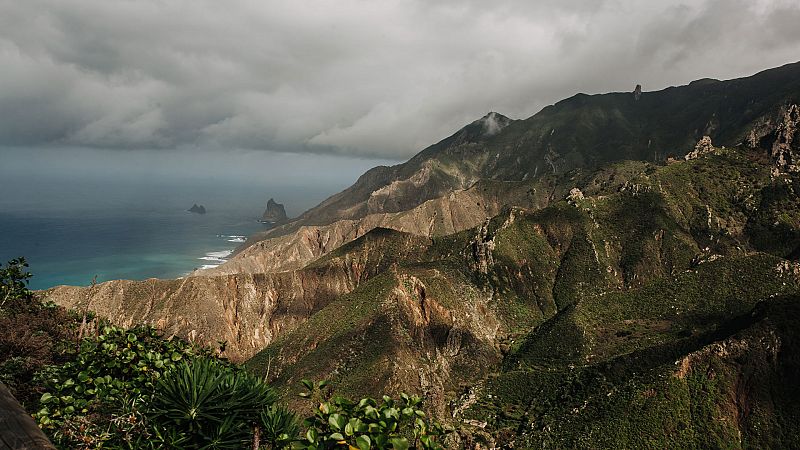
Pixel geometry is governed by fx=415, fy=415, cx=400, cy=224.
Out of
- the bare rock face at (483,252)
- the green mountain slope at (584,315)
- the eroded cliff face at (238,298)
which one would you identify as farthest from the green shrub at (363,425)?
the bare rock face at (483,252)

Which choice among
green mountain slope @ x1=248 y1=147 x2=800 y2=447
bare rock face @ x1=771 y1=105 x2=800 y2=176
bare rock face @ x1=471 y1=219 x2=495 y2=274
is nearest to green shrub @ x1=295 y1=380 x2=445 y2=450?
green mountain slope @ x1=248 y1=147 x2=800 y2=447

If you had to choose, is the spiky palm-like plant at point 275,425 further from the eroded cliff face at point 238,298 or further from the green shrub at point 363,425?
the eroded cliff face at point 238,298

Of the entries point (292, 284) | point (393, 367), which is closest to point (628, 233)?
point (393, 367)

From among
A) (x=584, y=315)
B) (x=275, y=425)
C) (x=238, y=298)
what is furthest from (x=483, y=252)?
(x=275, y=425)

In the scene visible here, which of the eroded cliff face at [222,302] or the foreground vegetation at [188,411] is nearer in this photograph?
the foreground vegetation at [188,411]

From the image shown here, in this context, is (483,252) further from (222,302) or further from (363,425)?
(363,425)
